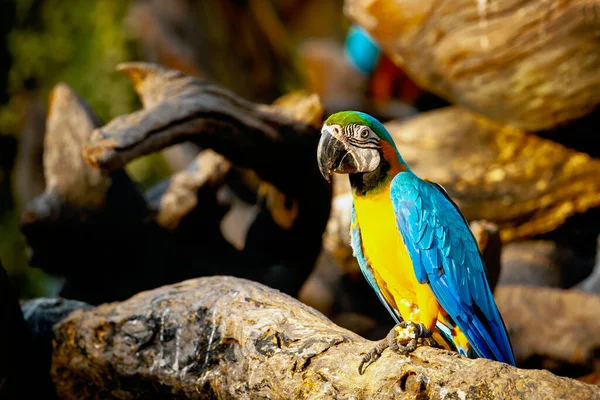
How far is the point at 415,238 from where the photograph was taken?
1.49 metres

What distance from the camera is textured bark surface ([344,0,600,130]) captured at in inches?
108

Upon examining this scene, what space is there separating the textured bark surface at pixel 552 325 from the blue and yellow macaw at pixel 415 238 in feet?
3.84

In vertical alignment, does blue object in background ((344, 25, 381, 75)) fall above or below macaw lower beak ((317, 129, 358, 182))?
above

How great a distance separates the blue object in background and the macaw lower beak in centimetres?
349

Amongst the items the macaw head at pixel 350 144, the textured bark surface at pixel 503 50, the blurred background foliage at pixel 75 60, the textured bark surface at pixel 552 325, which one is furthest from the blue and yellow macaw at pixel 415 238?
the blurred background foliage at pixel 75 60

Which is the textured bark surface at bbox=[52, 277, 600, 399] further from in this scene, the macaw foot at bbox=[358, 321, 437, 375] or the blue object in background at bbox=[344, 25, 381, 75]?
the blue object in background at bbox=[344, 25, 381, 75]

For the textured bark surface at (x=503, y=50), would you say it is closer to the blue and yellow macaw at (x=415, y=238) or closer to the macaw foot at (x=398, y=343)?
the blue and yellow macaw at (x=415, y=238)

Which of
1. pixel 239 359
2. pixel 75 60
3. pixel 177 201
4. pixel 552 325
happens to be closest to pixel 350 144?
pixel 239 359

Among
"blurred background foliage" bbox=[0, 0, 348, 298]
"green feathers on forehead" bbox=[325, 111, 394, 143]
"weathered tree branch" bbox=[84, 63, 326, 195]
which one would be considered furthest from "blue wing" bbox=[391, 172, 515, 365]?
"blurred background foliage" bbox=[0, 0, 348, 298]

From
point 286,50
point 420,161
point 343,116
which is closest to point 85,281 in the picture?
point 343,116

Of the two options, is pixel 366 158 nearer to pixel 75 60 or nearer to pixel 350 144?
pixel 350 144

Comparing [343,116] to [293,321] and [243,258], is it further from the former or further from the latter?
[243,258]

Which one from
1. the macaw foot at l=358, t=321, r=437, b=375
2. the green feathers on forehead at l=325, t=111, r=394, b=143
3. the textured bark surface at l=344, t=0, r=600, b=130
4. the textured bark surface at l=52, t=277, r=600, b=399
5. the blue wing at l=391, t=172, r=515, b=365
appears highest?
the textured bark surface at l=344, t=0, r=600, b=130

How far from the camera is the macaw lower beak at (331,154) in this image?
1.46 m
